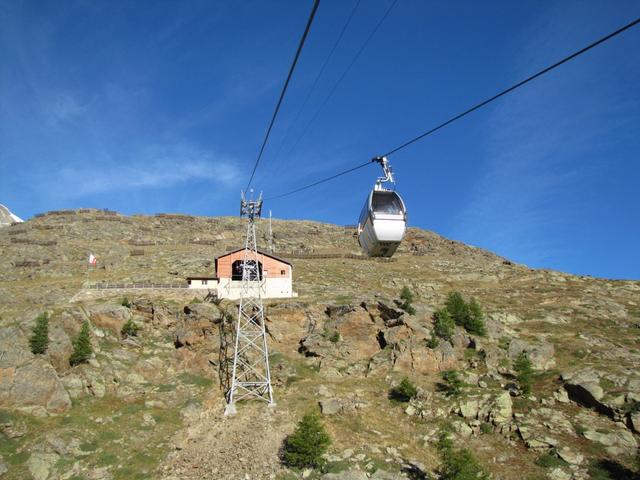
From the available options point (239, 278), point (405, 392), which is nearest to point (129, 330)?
point (239, 278)

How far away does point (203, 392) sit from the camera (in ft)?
111

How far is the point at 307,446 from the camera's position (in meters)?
25.3

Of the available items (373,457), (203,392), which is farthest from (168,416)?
(373,457)

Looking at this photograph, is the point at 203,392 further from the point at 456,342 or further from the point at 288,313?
the point at 456,342

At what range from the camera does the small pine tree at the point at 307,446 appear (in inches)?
991

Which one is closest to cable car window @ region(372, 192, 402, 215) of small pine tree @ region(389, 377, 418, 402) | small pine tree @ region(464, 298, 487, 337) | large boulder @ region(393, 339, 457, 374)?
small pine tree @ region(389, 377, 418, 402)

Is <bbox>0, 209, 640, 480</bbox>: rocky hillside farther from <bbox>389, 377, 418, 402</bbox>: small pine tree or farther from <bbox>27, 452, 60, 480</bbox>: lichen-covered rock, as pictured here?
<bbox>389, 377, 418, 402</bbox>: small pine tree

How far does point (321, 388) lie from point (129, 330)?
17695 millimetres

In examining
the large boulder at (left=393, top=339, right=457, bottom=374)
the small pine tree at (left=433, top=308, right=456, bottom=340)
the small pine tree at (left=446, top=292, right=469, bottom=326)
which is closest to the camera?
the large boulder at (left=393, top=339, right=457, bottom=374)

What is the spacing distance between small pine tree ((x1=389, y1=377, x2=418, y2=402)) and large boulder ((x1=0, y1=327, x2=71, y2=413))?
76.4 ft

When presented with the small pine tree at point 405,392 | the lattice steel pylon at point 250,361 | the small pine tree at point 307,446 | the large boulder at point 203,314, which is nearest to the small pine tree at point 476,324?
the small pine tree at point 405,392

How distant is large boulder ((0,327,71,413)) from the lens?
1092 inches

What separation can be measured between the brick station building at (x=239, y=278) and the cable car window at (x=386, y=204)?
3095 cm

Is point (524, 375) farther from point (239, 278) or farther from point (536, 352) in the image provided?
point (239, 278)
